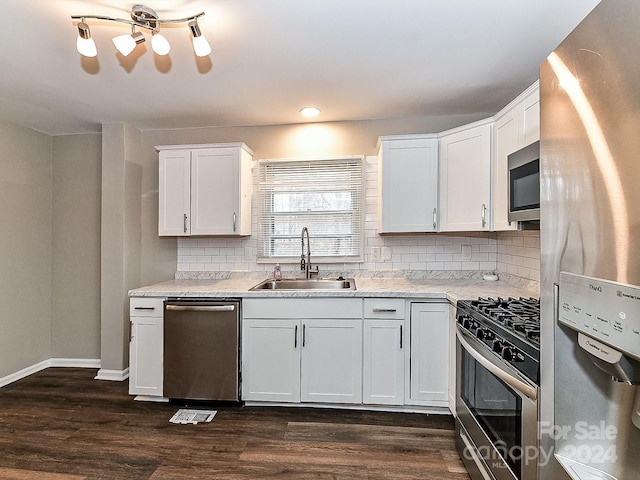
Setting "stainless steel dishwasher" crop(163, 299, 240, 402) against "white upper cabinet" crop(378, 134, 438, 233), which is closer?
"stainless steel dishwasher" crop(163, 299, 240, 402)

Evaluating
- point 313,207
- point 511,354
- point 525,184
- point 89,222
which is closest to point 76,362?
point 89,222

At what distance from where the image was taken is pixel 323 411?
264 cm

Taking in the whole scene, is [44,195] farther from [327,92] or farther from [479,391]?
[479,391]

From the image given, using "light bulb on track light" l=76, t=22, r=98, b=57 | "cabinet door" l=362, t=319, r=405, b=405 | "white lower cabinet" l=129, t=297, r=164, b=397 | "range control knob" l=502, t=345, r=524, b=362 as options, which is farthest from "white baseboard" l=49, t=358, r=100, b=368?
"range control knob" l=502, t=345, r=524, b=362

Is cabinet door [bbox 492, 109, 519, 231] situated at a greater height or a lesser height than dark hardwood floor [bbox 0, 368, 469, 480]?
greater

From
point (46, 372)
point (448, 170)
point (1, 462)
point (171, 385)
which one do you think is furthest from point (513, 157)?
point (46, 372)

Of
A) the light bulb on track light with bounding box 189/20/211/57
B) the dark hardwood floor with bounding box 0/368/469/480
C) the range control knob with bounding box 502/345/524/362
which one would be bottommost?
the dark hardwood floor with bounding box 0/368/469/480

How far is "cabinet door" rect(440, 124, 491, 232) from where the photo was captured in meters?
2.54

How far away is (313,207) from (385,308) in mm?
1289

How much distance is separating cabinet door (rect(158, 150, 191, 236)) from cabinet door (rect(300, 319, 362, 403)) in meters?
1.49

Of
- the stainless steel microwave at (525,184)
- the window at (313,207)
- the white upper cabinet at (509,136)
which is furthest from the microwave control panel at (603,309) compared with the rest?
the window at (313,207)

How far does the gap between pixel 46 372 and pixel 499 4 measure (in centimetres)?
473

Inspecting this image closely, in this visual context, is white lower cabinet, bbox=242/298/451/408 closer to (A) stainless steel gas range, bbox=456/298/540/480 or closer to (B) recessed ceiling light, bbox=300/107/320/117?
(A) stainless steel gas range, bbox=456/298/540/480

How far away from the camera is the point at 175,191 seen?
3.16 metres
